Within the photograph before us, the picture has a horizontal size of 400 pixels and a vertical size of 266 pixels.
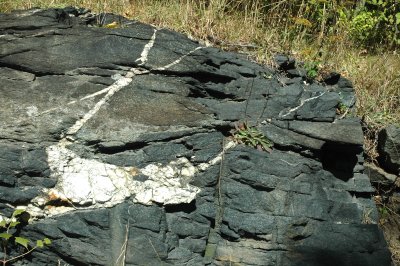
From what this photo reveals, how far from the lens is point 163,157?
3.61 m

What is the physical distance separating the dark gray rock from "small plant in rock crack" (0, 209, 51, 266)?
10.9 feet

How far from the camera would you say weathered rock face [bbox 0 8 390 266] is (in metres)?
3.38

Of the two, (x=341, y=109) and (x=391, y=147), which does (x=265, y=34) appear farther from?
(x=391, y=147)

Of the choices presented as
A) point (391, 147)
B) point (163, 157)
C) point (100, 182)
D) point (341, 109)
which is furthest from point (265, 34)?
Answer: point (100, 182)

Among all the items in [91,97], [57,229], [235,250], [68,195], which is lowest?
[235,250]

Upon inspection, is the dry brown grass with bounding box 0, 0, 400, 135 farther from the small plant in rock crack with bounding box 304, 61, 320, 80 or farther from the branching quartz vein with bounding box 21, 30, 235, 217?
the branching quartz vein with bounding box 21, 30, 235, 217

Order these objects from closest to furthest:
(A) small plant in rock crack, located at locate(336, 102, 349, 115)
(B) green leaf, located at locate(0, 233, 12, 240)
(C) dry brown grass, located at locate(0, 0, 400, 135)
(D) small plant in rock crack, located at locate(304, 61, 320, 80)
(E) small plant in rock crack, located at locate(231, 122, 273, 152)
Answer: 1. (B) green leaf, located at locate(0, 233, 12, 240)
2. (E) small plant in rock crack, located at locate(231, 122, 273, 152)
3. (A) small plant in rock crack, located at locate(336, 102, 349, 115)
4. (D) small plant in rock crack, located at locate(304, 61, 320, 80)
5. (C) dry brown grass, located at locate(0, 0, 400, 135)

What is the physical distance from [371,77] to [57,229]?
12.1ft

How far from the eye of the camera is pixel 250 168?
3.78 m

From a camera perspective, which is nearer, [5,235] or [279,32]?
[5,235]

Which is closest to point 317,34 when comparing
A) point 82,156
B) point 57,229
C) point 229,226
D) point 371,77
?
point 371,77

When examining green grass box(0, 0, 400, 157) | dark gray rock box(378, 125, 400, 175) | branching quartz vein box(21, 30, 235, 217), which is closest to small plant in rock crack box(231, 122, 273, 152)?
branching quartz vein box(21, 30, 235, 217)

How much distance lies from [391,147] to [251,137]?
1.71m

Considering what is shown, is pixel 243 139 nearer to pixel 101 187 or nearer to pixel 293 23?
pixel 101 187
